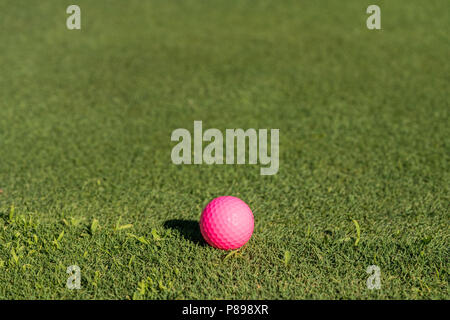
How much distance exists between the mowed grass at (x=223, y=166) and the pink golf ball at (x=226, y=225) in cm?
12

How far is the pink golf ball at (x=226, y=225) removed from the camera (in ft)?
9.71

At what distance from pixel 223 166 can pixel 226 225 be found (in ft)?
4.57

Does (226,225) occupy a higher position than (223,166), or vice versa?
(223,166)

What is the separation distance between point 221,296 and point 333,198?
4.81ft

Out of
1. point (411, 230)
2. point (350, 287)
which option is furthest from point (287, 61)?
point (350, 287)

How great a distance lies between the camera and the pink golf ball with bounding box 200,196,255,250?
296 cm

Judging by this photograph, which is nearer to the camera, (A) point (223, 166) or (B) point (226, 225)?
(B) point (226, 225)

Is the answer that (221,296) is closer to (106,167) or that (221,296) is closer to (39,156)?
(106,167)

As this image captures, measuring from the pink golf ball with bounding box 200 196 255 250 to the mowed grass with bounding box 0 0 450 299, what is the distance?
120 mm

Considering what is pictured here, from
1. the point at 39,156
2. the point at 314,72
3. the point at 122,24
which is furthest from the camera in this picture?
the point at 122,24

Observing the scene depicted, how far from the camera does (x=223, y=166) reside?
429 cm

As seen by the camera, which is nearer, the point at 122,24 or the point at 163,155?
the point at 163,155

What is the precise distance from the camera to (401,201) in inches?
146

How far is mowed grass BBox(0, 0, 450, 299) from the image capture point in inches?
115
